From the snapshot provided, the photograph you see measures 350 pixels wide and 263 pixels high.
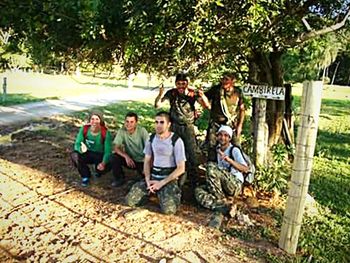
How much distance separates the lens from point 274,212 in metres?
5.04

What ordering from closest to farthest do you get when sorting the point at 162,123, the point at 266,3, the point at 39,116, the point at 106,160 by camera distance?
the point at 266,3 → the point at 162,123 → the point at 106,160 → the point at 39,116

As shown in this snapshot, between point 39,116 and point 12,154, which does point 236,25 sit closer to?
point 12,154

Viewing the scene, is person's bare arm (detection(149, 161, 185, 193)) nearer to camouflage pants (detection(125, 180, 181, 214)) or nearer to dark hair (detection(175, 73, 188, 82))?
camouflage pants (detection(125, 180, 181, 214))

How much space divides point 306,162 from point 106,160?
303 centimetres

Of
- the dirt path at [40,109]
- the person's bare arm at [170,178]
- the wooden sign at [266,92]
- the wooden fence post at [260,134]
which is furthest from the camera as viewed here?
the dirt path at [40,109]

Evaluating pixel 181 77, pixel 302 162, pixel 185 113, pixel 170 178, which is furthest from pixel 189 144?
pixel 302 162

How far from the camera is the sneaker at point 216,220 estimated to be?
438cm

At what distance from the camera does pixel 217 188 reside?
479cm

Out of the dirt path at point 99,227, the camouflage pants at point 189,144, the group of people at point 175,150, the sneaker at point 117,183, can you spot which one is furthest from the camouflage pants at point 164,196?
the camouflage pants at point 189,144

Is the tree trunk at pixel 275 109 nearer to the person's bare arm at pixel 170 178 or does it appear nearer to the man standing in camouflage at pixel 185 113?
the man standing in camouflage at pixel 185 113

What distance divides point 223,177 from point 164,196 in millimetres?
800

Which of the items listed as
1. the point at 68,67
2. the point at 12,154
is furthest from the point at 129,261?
the point at 12,154

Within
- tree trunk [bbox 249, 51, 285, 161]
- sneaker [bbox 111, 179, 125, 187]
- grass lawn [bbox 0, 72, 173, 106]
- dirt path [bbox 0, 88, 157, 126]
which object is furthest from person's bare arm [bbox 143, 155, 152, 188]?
dirt path [bbox 0, 88, 157, 126]

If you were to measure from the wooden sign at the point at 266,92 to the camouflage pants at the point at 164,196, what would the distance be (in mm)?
1580
